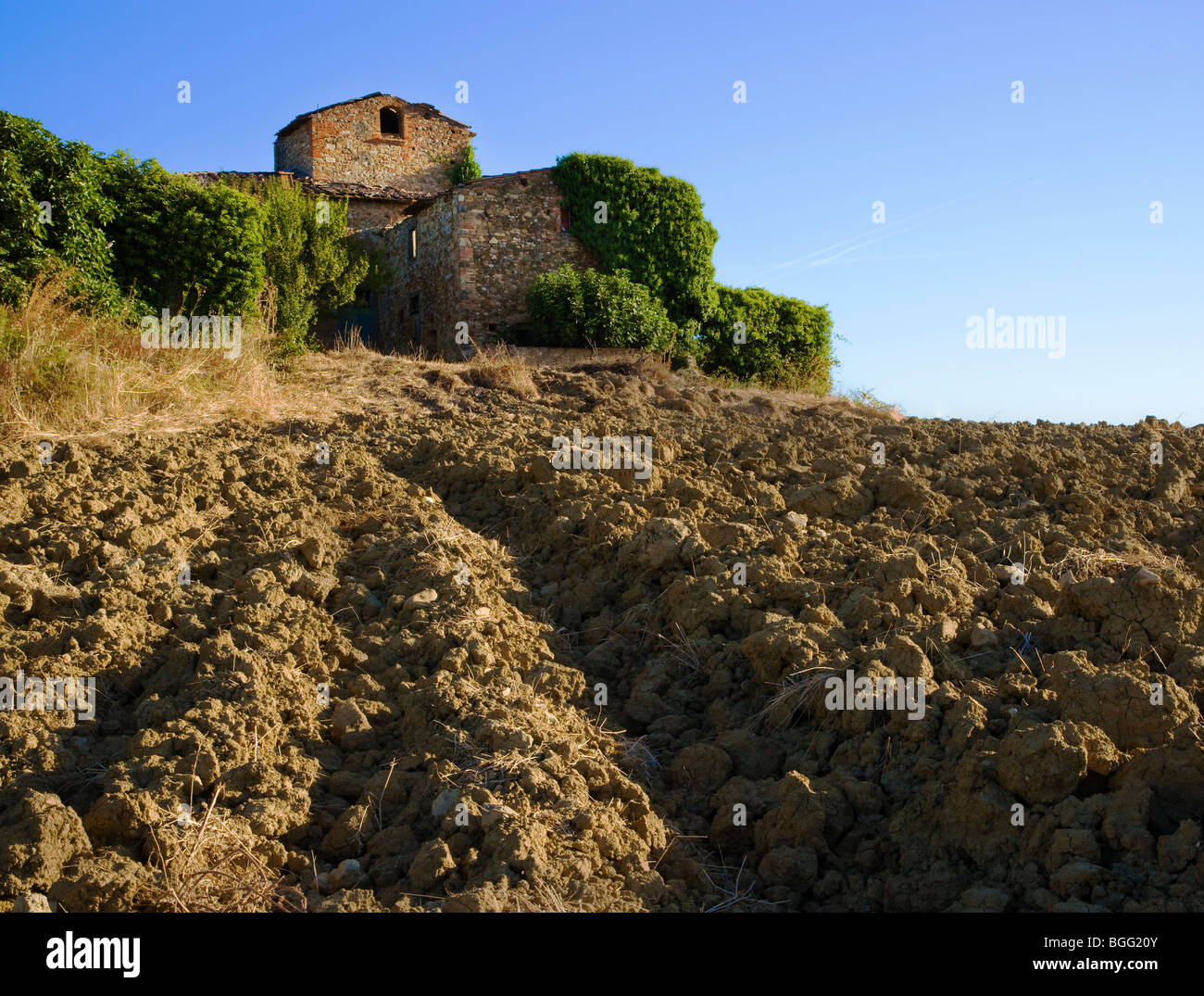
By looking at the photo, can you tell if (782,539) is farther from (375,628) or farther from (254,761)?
(254,761)

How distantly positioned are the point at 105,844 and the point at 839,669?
3.43m

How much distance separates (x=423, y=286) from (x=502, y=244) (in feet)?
7.53

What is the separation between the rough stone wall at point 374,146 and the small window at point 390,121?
19 centimetres

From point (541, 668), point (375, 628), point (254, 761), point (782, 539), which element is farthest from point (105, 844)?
point (782, 539)

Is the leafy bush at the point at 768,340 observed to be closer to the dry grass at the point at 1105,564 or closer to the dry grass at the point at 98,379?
the dry grass at the point at 98,379

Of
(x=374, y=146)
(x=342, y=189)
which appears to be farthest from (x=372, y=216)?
(x=374, y=146)

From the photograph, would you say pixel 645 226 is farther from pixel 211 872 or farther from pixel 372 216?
pixel 211 872

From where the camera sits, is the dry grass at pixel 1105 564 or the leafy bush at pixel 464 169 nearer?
the dry grass at pixel 1105 564

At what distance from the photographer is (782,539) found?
6449 millimetres

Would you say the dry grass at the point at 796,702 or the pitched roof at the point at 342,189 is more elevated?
the pitched roof at the point at 342,189

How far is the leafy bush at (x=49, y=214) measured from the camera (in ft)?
35.9

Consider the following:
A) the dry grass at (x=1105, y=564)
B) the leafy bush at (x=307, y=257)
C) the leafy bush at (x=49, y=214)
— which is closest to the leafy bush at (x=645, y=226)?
the leafy bush at (x=307, y=257)

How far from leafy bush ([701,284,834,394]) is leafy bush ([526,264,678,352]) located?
2324 millimetres
